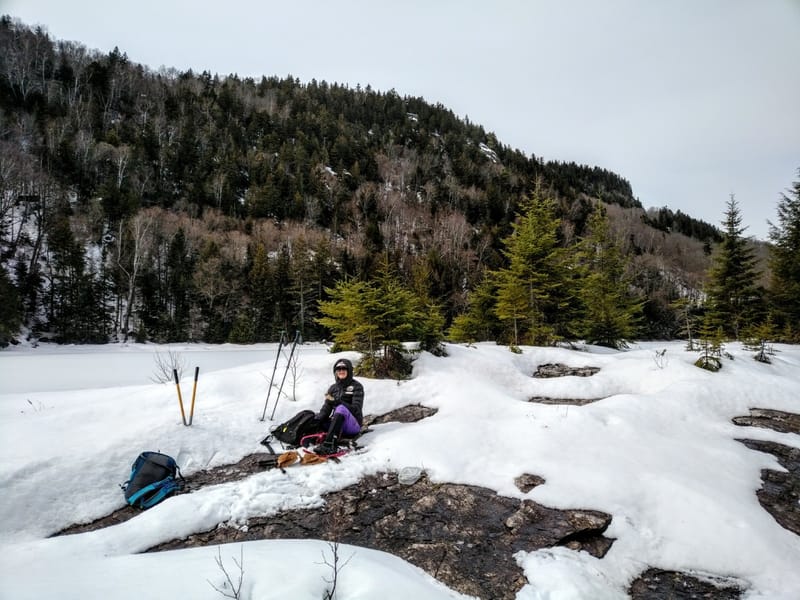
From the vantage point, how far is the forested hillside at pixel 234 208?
1284 inches

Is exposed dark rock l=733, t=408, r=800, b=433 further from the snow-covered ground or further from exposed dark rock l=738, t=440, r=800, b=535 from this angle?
exposed dark rock l=738, t=440, r=800, b=535

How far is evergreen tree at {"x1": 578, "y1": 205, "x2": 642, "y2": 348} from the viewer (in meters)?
15.5

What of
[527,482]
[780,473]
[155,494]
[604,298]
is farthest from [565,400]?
[604,298]

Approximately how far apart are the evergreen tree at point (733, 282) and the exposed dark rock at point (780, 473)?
1463 centimetres

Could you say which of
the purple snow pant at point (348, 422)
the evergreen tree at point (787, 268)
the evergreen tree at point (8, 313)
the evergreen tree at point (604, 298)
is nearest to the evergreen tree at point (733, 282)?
the evergreen tree at point (787, 268)

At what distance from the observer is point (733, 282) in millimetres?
18594

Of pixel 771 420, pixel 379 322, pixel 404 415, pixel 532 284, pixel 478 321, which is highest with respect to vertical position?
pixel 532 284

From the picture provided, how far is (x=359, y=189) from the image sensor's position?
64.0 metres

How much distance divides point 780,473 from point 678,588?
141 inches

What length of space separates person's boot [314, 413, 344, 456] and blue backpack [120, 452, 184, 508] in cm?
204

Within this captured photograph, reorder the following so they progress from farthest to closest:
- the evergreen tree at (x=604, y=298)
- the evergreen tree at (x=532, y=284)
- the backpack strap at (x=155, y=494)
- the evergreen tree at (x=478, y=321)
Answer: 1. the evergreen tree at (x=478, y=321)
2. the evergreen tree at (x=604, y=298)
3. the evergreen tree at (x=532, y=284)
4. the backpack strap at (x=155, y=494)

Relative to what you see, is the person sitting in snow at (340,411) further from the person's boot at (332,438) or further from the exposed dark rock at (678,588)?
the exposed dark rock at (678,588)

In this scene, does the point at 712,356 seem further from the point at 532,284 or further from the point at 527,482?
the point at 527,482

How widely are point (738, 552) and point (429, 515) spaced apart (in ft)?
10.5
